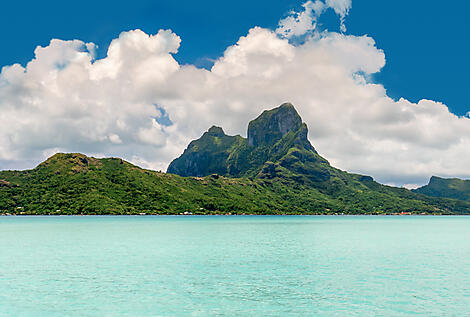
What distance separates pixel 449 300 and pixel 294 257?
108ft

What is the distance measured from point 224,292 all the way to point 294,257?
31659 mm

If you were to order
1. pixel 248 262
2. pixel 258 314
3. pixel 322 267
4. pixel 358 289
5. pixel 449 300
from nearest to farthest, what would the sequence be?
1. pixel 258 314
2. pixel 449 300
3. pixel 358 289
4. pixel 322 267
5. pixel 248 262

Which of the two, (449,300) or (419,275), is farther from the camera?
(419,275)

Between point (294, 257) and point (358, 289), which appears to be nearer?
point (358, 289)

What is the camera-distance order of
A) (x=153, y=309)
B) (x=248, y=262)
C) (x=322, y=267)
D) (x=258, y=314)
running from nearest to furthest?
(x=258, y=314)
(x=153, y=309)
(x=322, y=267)
(x=248, y=262)

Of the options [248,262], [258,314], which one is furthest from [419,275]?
[258,314]

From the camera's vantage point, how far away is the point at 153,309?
32.7 meters

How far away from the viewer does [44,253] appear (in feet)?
241

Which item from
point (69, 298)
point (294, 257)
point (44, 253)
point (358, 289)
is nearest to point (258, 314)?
point (358, 289)

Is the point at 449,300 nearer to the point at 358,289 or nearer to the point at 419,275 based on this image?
the point at 358,289

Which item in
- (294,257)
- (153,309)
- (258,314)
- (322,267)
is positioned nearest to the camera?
(258,314)

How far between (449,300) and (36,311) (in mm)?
39432

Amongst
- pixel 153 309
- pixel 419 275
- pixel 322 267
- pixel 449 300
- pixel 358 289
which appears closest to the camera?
pixel 153 309

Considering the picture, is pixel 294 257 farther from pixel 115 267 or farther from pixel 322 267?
pixel 115 267
